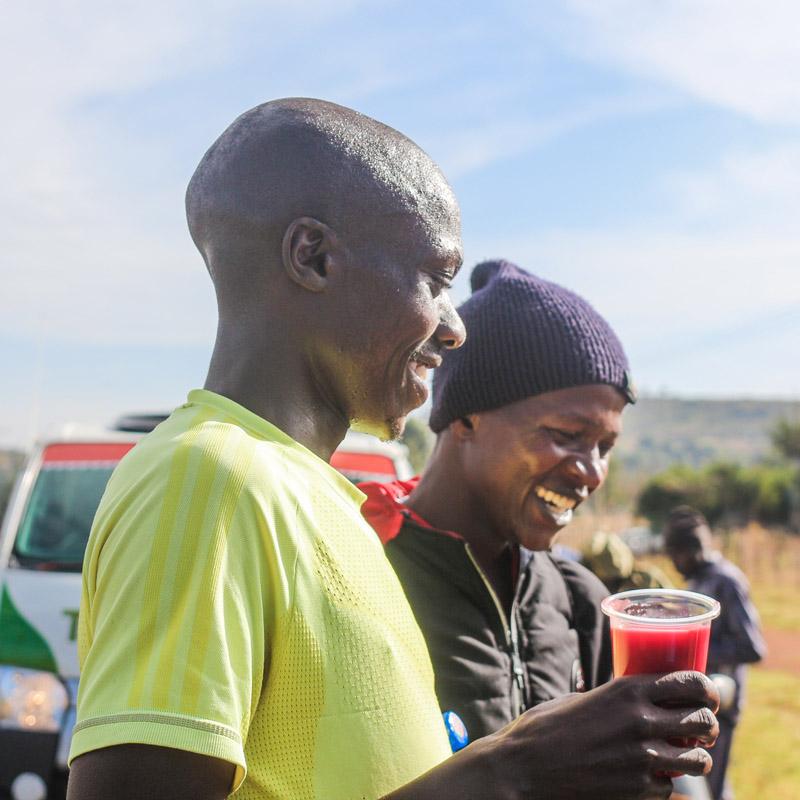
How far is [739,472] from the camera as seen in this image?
39.3m

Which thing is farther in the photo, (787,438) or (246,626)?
(787,438)

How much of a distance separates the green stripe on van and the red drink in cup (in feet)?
11.0

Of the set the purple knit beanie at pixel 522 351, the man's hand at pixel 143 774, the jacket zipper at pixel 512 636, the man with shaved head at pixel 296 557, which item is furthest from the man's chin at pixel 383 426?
the purple knit beanie at pixel 522 351

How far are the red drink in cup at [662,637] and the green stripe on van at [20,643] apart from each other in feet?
11.0

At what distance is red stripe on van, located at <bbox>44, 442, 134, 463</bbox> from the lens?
509 centimetres

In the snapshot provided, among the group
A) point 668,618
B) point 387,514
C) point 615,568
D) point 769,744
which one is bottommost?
point 769,744

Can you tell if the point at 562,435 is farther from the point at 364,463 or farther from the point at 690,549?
the point at 690,549

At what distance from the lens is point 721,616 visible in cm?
598

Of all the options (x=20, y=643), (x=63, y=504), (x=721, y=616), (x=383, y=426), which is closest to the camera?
(x=383, y=426)

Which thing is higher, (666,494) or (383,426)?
(383,426)

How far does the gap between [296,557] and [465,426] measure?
4.52 ft

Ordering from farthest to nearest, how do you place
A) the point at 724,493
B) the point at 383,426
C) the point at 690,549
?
1. the point at 724,493
2. the point at 690,549
3. the point at 383,426

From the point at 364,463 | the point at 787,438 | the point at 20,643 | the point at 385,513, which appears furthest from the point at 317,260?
the point at 787,438

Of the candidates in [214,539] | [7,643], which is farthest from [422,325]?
[7,643]
